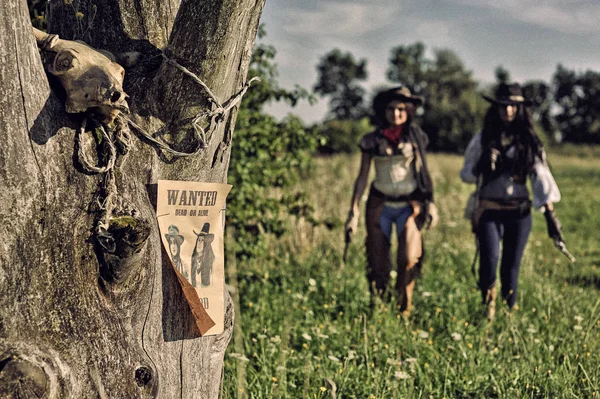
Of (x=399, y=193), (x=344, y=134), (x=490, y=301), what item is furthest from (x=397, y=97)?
(x=344, y=134)

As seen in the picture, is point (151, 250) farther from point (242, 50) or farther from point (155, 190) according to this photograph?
point (242, 50)

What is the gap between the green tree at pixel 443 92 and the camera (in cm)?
4944

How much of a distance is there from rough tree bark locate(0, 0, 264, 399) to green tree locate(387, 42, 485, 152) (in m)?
47.0

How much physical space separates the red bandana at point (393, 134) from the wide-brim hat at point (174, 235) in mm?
3158

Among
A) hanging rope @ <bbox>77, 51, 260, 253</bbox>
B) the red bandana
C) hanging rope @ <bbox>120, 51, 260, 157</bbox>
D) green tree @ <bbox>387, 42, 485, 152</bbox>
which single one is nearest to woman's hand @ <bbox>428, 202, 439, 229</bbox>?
the red bandana

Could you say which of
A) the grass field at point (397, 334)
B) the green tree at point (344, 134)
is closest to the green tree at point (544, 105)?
the green tree at point (344, 134)

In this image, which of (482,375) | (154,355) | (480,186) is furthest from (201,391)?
(480,186)

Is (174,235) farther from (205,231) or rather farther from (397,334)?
(397,334)

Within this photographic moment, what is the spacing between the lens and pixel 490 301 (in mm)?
5246

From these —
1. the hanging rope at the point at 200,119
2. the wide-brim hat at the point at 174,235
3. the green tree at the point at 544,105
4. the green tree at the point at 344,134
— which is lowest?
the wide-brim hat at the point at 174,235

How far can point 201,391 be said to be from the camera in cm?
259

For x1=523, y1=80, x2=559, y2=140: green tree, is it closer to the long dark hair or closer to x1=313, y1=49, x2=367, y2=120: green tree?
x1=313, y1=49, x2=367, y2=120: green tree

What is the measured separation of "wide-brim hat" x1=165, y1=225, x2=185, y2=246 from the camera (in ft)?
7.77

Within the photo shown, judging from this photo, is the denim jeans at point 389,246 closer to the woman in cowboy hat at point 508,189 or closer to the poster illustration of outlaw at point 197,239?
the woman in cowboy hat at point 508,189
